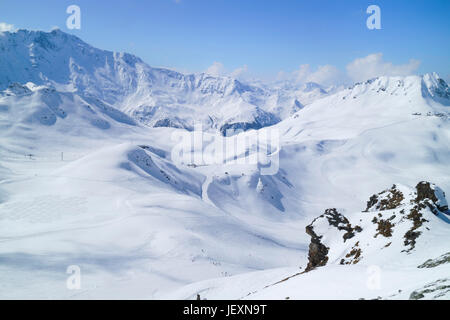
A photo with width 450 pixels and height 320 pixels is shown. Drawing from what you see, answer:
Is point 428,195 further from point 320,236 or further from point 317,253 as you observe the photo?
point 317,253

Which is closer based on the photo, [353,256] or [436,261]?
[436,261]

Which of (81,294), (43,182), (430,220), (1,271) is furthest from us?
(43,182)

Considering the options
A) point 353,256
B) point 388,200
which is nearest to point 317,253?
point 353,256

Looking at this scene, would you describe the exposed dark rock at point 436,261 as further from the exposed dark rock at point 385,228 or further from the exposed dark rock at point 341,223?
the exposed dark rock at point 341,223

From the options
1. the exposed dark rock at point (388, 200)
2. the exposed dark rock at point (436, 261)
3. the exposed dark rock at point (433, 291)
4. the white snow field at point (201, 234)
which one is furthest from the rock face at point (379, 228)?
the exposed dark rock at point (433, 291)

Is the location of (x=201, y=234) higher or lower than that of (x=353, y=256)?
lower

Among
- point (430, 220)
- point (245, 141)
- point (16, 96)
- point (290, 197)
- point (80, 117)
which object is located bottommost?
point (290, 197)

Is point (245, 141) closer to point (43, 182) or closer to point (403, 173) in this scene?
point (403, 173)

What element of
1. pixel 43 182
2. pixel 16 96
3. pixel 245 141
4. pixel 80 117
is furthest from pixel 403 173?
pixel 16 96
